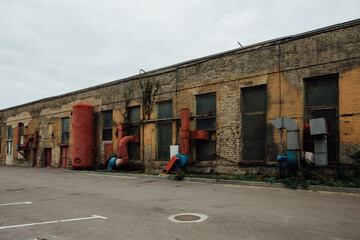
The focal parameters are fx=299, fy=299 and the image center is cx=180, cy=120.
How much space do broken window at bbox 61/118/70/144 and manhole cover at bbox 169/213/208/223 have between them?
2044cm

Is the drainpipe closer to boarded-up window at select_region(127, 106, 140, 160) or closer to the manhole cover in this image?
boarded-up window at select_region(127, 106, 140, 160)

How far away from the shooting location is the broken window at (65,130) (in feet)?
81.0

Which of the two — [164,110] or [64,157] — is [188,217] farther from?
[64,157]

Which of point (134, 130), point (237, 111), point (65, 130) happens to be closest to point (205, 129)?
point (237, 111)

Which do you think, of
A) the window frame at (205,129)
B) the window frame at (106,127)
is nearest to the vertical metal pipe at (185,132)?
the window frame at (205,129)

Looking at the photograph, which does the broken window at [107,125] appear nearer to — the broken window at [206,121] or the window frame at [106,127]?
the window frame at [106,127]

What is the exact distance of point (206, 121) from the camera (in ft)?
50.9

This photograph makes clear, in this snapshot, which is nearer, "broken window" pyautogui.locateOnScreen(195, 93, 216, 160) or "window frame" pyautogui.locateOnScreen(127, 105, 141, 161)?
"broken window" pyautogui.locateOnScreen(195, 93, 216, 160)

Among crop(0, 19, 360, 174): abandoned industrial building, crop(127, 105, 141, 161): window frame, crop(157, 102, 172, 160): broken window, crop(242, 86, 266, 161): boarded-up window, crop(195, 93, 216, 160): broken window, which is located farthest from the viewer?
crop(127, 105, 141, 161): window frame

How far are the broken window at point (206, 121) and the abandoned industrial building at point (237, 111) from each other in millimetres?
52

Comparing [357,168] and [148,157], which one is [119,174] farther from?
[357,168]

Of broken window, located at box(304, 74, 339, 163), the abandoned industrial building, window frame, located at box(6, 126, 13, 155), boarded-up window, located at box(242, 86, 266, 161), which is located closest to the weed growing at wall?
the abandoned industrial building

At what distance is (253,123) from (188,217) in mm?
8515

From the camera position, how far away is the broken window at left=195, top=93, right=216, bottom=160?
15.2 m
